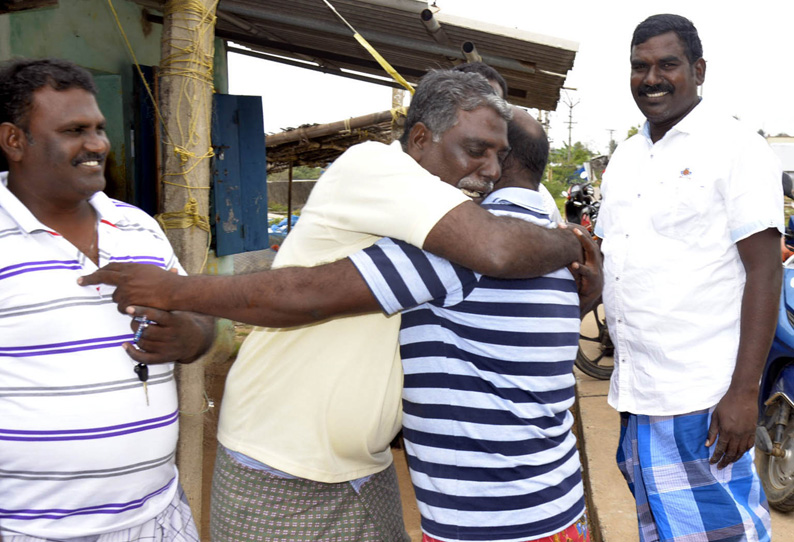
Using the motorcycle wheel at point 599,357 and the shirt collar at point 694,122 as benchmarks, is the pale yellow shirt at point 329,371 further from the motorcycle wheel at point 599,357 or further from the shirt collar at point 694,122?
the motorcycle wheel at point 599,357

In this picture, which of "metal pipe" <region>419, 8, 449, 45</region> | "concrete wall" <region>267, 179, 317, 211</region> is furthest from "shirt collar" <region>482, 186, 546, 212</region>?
"concrete wall" <region>267, 179, 317, 211</region>

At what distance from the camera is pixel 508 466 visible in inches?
58.7

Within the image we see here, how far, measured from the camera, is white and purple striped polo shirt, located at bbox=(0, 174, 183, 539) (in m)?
1.63

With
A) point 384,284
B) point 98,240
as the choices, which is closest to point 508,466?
point 384,284

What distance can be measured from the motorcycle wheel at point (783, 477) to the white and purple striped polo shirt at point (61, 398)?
3218mm

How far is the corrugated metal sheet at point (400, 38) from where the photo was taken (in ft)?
14.3

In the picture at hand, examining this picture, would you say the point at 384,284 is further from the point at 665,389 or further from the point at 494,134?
the point at 665,389

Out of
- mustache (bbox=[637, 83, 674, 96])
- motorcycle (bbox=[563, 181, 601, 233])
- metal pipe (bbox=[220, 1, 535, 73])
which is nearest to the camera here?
mustache (bbox=[637, 83, 674, 96])

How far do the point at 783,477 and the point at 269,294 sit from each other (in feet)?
11.0

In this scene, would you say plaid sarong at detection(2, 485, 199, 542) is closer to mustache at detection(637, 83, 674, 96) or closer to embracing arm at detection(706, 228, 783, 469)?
embracing arm at detection(706, 228, 783, 469)

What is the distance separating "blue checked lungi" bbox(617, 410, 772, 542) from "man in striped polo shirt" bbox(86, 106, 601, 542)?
85 cm

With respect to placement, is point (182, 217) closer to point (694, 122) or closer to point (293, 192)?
point (694, 122)

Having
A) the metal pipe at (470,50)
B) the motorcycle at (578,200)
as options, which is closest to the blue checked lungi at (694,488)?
the metal pipe at (470,50)

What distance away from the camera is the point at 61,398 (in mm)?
1657
